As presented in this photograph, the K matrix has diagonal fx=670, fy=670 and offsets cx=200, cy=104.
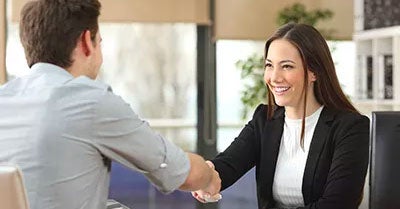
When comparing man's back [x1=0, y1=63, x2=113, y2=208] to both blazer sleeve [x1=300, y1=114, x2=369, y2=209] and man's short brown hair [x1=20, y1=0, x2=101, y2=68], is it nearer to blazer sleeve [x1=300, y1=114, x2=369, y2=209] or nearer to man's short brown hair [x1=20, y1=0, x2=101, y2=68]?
man's short brown hair [x1=20, y1=0, x2=101, y2=68]

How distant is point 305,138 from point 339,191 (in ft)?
0.86

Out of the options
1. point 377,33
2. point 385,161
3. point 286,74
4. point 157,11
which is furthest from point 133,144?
point 157,11

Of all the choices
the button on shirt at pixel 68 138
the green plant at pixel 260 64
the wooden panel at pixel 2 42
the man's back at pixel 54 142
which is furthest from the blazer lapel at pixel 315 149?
the wooden panel at pixel 2 42

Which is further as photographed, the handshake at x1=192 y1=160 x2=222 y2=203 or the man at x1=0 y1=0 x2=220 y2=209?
the handshake at x1=192 y1=160 x2=222 y2=203

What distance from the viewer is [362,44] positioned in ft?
17.4

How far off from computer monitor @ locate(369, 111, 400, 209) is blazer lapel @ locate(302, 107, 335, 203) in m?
0.18

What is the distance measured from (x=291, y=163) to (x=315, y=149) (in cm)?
10

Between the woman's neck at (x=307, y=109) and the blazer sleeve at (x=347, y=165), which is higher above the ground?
the woman's neck at (x=307, y=109)

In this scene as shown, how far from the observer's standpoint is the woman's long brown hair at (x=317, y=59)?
2.31 m

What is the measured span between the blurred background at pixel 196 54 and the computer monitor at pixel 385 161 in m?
3.16

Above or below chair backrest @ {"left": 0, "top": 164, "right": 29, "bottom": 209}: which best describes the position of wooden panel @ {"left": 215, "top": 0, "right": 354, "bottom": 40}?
above

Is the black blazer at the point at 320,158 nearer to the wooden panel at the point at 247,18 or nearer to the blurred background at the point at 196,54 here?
the blurred background at the point at 196,54

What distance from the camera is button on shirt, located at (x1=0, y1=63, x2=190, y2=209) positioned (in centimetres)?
155

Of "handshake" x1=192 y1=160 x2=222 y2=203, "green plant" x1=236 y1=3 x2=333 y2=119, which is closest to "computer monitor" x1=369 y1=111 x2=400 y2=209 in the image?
"handshake" x1=192 y1=160 x2=222 y2=203
